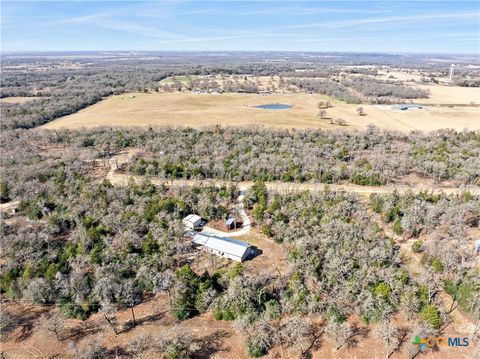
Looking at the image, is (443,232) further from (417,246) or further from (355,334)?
(355,334)

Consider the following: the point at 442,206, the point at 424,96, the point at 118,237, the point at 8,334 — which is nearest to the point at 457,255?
the point at 442,206

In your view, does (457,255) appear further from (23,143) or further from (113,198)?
(23,143)

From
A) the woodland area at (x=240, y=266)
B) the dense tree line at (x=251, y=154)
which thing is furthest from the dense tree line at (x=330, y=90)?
the woodland area at (x=240, y=266)

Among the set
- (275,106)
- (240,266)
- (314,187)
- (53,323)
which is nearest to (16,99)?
(275,106)

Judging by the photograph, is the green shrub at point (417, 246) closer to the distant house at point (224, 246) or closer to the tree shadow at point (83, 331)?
the distant house at point (224, 246)

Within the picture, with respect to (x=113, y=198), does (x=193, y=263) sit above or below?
below

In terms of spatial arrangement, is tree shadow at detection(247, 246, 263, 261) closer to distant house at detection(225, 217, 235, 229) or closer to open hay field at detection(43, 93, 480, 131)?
distant house at detection(225, 217, 235, 229)

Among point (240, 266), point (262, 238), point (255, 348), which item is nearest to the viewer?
point (255, 348)
